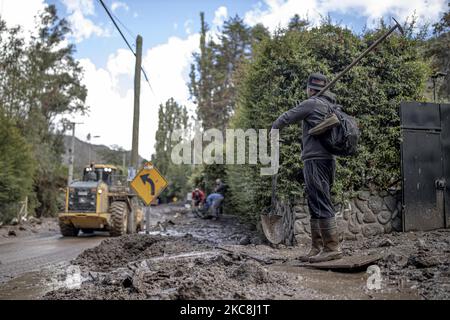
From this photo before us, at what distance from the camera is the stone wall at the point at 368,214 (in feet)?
27.5

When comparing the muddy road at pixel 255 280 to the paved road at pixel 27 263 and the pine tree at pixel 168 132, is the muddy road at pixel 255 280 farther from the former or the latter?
the pine tree at pixel 168 132

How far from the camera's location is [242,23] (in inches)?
1532

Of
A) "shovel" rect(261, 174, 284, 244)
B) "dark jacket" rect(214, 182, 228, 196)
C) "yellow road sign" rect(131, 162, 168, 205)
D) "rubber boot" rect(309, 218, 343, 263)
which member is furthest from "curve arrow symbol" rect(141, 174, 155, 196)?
"rubber boot" rect(309, 218, 343, 263)

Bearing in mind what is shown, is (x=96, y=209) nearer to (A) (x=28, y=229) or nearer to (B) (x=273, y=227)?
(A) (x=28, y=229)

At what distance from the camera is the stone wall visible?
8367 millimetres

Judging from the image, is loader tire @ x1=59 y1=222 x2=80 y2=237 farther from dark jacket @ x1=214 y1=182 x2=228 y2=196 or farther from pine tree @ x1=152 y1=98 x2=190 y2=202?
pine tree @ x1=152 y1=98 x2=190 y2=202

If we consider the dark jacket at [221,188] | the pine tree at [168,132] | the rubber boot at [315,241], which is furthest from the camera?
the pine tree at [168,132]

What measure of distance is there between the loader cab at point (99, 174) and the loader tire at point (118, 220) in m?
1.93

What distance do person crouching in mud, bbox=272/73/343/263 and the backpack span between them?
0.11 metres

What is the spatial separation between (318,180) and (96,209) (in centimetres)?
1103

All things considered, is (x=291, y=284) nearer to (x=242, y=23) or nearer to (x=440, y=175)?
(x=440, y=175)

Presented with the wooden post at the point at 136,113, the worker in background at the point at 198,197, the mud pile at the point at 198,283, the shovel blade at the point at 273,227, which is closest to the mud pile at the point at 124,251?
the shovel blade at the point at 273,227

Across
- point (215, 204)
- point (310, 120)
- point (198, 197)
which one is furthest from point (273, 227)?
point (198, 197)

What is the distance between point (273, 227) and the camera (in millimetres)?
7973
